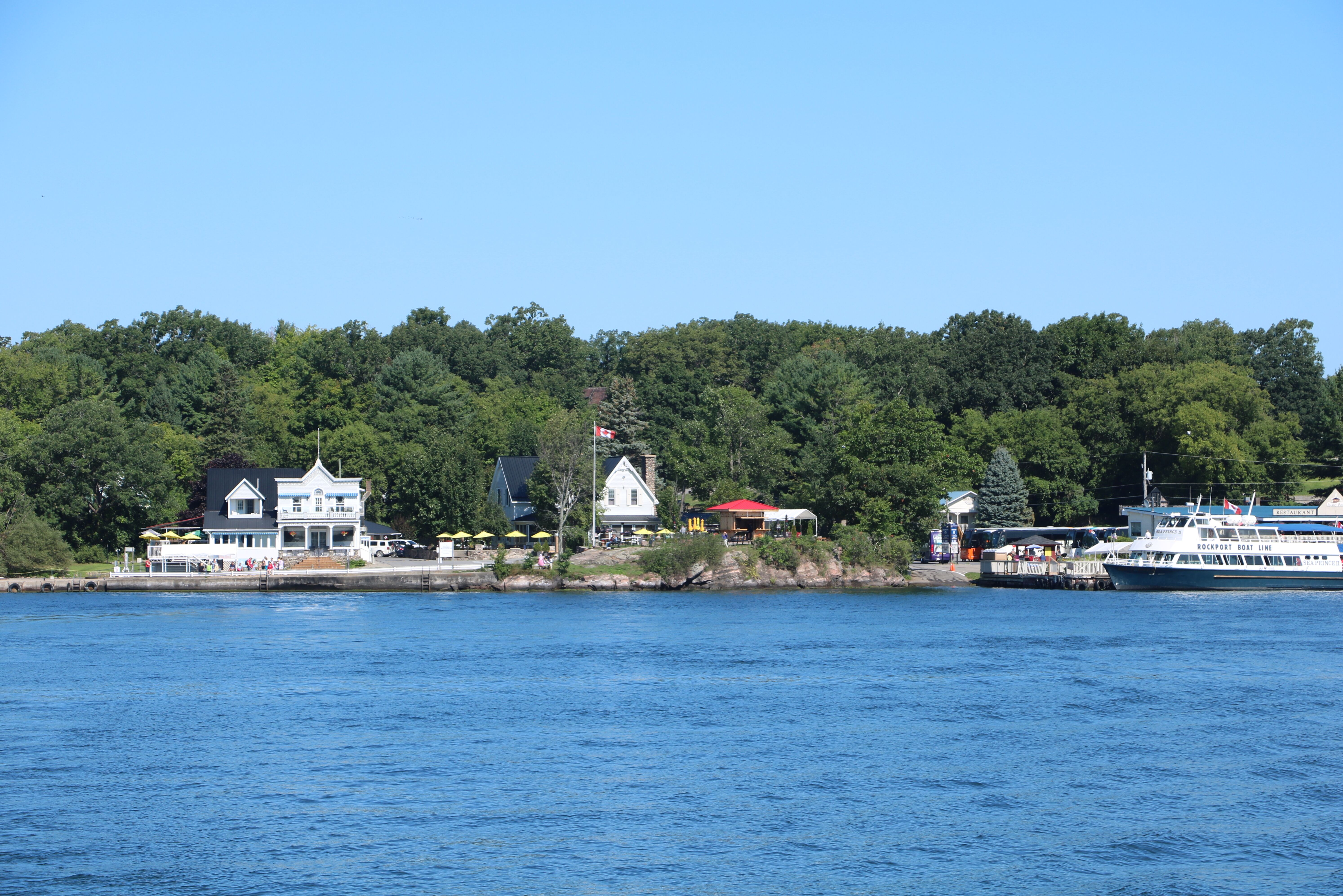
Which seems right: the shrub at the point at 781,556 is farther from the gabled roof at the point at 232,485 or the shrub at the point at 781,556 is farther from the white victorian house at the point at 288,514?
the gabled roof at the point at 232,485

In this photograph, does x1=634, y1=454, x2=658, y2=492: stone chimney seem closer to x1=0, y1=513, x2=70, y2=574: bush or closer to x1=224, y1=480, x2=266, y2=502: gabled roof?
x1=224, y1=480, x2=266, y2=502: gabled roof

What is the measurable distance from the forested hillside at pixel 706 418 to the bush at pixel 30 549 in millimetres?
2561

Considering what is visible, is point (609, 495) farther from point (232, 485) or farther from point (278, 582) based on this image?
point (278, 582)

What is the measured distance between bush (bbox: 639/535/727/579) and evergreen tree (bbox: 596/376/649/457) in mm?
32040

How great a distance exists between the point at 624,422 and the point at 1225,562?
166 ft

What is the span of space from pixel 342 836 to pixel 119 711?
514 inches

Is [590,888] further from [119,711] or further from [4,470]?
[4,470]

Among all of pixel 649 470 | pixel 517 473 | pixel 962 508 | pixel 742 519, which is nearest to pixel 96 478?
pixel 517 473

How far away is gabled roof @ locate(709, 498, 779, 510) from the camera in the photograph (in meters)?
78.9

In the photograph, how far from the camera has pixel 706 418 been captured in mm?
100625

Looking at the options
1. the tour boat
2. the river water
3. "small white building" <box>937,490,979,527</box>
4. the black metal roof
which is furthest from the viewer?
"small white building" <box>937,490,979,527</box>

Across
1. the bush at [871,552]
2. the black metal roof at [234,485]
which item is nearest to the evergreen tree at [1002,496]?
the bush at [871,552]

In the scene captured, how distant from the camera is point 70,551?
72938mm

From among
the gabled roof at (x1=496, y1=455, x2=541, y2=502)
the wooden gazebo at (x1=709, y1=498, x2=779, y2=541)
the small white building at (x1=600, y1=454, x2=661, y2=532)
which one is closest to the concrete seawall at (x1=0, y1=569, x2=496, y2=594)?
the wooden gazebo at (x1=709, y1=498, x2=779, y2=541)
